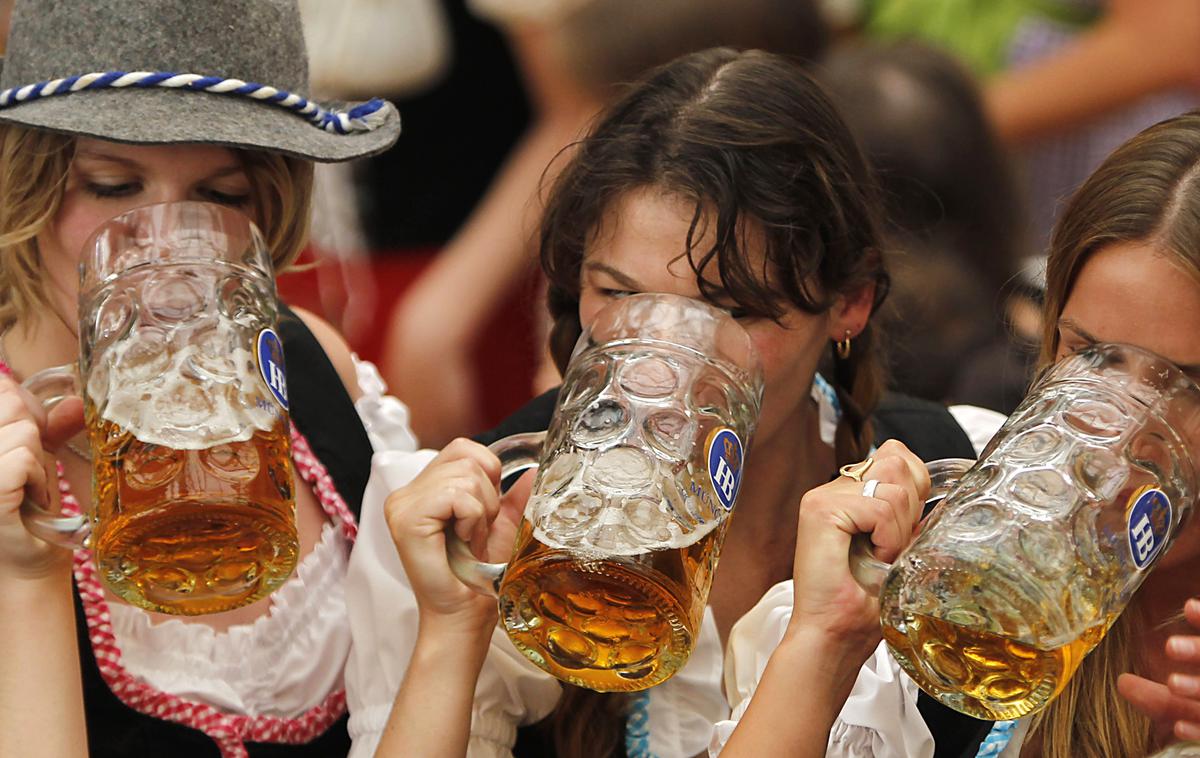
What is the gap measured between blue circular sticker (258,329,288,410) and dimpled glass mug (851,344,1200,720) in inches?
17.2

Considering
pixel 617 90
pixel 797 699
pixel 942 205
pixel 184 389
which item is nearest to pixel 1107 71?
pixel 942 205

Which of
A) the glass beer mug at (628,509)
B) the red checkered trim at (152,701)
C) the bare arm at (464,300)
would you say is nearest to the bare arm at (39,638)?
the red checkered trim at (152,701)

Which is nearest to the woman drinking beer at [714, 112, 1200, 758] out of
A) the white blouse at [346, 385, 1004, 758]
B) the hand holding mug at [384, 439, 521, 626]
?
the white blouse at [346, 385, 1004, 758]

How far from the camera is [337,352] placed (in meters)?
1.76

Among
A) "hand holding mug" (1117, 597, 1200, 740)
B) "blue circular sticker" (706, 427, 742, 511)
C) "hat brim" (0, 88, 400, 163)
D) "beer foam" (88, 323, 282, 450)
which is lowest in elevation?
"hand holding mug" (1117, 597, 1200, 740)

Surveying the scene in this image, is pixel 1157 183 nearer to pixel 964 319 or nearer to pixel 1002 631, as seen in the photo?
pixel 1002 631

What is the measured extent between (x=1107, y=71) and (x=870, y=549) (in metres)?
1.71

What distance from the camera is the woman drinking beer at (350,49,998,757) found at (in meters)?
1.36

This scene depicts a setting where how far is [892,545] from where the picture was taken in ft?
3.71

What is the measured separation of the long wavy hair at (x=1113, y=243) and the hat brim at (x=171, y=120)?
1.89ft

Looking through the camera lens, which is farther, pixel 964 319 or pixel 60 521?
pixel 964 319

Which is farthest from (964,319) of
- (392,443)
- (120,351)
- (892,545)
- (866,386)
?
(120,351)

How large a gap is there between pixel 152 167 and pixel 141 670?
0.44 metres

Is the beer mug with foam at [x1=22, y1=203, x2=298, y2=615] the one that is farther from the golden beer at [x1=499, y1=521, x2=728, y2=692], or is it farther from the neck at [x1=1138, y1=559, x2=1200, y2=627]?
the neck at [x1=1138, y1=559, x2=1200, y2=627]
